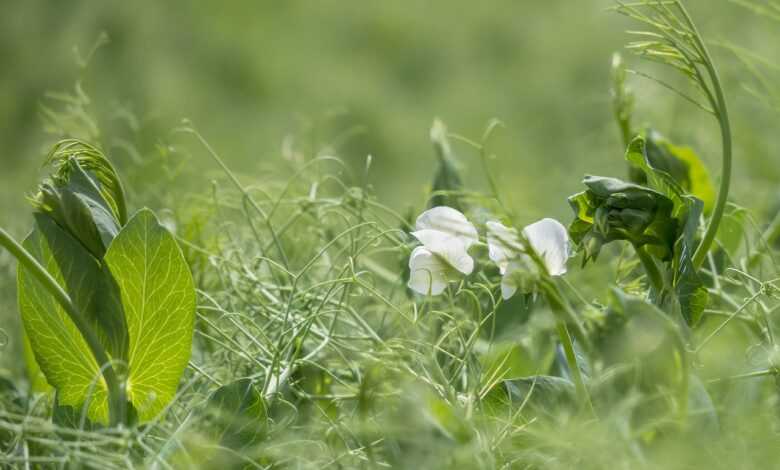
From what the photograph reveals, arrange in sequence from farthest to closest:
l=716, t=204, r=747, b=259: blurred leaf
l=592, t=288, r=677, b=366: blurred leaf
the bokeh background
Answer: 1. the bokeh background
2. l=716, t=204, r=747, b=259: blurred leaf
3. l=592, t=288, r=677, b=366: blurred leaf

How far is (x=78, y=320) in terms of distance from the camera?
0.21 metres

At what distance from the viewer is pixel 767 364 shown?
0.71ft

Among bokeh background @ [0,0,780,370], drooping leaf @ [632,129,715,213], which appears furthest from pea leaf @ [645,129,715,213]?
bokeh background @ [0,0,780,370]

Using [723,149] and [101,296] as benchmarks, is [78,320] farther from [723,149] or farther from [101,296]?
[723,149]

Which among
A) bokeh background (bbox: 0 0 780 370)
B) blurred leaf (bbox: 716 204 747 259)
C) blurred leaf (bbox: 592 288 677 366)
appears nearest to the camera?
blurred leaf (bbox: 592 288 677 366)

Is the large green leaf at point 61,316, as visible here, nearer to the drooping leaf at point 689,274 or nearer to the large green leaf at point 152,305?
the large green leaf at point 152,305

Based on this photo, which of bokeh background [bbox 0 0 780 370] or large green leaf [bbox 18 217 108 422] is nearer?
large green leaf [bbox 18 217 108 422]

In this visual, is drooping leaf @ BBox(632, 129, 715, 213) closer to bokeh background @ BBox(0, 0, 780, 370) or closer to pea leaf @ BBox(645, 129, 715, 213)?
pea leaf @ BBox(645, 129, 715, 213)

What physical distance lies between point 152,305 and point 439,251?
70 millimetres

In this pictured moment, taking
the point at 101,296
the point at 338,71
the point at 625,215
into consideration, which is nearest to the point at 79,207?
the point at 101,296

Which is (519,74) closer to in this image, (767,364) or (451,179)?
(451,179)

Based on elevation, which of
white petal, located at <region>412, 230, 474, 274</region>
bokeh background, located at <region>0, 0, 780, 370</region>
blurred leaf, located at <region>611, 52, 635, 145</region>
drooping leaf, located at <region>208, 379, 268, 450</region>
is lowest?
bokeh background, located at <region>0, 0, 780, 370</region>

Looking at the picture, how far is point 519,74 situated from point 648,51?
871 mm

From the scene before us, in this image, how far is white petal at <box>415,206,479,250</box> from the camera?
216 millimetres
